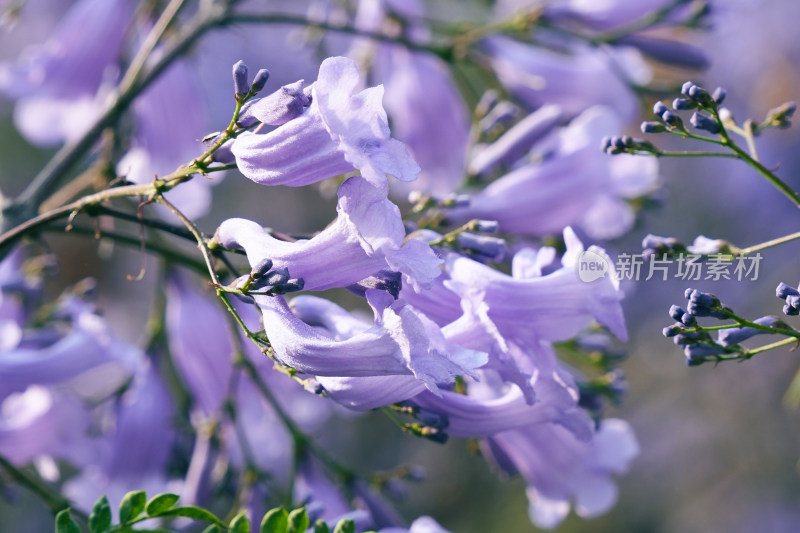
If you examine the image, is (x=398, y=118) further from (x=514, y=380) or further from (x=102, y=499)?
(x=102, y=499)

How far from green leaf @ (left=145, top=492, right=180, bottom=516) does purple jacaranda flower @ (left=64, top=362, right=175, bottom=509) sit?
0.64 metres

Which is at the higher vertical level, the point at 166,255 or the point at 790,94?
the point at 166,255

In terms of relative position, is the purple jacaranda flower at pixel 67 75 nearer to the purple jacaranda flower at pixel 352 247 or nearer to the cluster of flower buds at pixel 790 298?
the purple jacaranda flower at pixel 352 247

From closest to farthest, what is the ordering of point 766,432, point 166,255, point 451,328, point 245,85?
point 245,85 → point 451,328 → point 166,255 → point 766,432

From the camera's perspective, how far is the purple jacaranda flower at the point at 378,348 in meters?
0.83

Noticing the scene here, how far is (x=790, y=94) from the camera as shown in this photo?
3.88 m

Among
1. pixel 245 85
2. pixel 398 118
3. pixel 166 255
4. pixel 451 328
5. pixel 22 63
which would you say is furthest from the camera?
pixel 398 118

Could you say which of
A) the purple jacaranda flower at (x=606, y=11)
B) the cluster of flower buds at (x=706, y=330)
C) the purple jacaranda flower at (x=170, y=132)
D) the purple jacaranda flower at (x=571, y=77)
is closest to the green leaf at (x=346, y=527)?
the cluster of flower buds at (x=706, y=330)

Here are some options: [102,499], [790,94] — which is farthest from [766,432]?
[102,499]

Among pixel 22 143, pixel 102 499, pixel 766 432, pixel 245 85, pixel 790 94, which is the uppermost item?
pixel 245 85

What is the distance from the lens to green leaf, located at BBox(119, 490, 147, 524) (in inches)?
35.5

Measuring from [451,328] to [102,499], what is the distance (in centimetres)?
39

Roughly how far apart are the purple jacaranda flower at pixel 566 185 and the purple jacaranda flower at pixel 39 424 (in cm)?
69

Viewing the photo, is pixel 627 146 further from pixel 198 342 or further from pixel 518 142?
pixel 198 342
